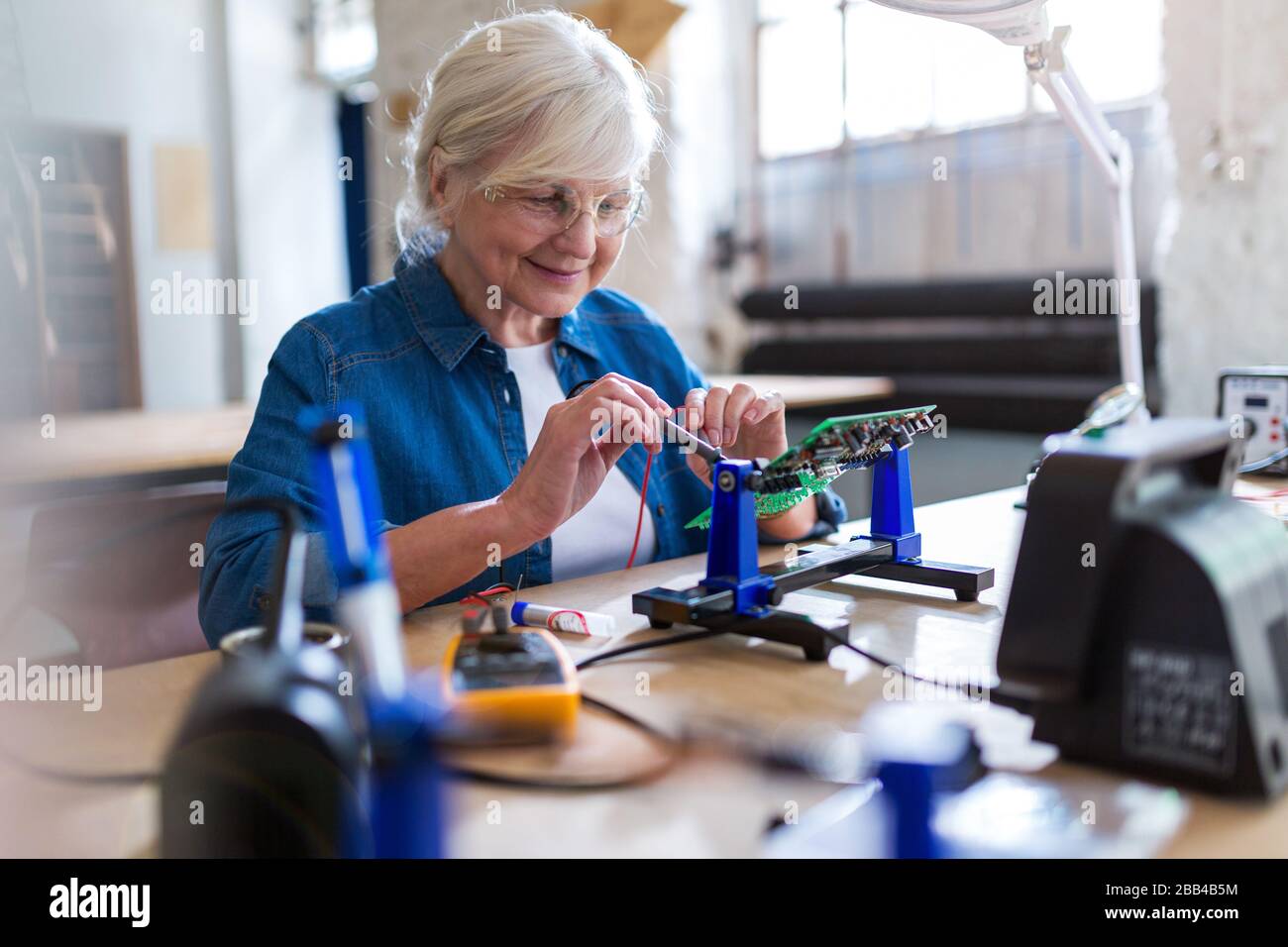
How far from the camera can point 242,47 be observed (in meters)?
6.96

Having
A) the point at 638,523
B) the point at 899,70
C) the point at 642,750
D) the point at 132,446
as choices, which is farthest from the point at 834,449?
the point at 899,70

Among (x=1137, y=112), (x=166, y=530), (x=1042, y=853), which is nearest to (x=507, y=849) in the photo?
(x=1042, y=853)

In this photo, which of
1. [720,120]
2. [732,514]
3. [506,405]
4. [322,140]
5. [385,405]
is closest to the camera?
[732,514]

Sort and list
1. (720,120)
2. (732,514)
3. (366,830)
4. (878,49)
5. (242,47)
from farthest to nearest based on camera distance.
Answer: (242,47)
(720,120)
(878,49)
(732,514)
(366,830)

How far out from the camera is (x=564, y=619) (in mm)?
997

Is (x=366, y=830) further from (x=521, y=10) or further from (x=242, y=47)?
(x=242, y=47)

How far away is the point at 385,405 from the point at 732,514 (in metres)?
0.53

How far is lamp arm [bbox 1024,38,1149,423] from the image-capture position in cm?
131

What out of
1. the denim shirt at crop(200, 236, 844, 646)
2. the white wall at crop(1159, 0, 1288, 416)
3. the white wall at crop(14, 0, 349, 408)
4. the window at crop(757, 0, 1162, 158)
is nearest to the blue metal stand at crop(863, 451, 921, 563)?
the denim shirt at crop(200, 236, 844, 646)

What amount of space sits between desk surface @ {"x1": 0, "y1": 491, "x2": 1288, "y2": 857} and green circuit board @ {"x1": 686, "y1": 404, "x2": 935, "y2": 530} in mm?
145

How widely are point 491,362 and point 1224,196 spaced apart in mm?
2564

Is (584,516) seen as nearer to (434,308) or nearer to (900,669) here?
(434,308)

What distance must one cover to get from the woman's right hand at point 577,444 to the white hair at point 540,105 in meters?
0.37
